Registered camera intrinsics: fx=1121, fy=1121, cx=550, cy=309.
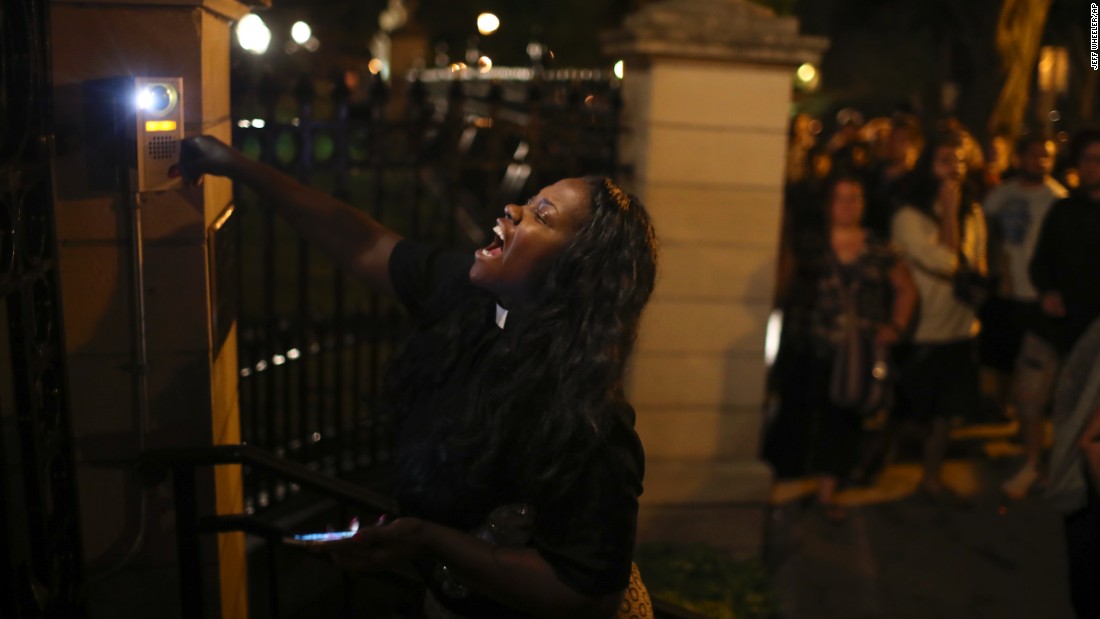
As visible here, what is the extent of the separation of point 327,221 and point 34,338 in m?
0.94

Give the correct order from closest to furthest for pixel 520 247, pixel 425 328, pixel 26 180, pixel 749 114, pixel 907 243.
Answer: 1. pixel 26 180
2. pixel 520 247
3. pixel 425 328
4. pixel 749 114
5. pixel 907 243

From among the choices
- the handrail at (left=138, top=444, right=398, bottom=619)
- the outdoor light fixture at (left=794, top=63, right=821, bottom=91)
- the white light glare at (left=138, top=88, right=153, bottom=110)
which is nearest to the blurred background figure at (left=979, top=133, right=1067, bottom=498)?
the handrail at (left=138, top=444, right=398, bottom=619)

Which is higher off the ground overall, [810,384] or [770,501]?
[810,384]

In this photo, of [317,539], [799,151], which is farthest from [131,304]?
[799,151]

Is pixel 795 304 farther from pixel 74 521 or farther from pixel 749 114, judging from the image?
pixel 74 521

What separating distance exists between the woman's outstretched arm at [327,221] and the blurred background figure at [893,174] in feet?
14.2

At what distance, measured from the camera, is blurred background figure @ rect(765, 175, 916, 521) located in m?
5.96

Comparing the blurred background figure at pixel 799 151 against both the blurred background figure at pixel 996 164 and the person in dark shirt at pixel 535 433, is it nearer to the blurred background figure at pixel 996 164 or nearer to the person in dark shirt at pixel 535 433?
the blurred background figure at pixel 996 164

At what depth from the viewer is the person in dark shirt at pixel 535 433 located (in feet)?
7.10

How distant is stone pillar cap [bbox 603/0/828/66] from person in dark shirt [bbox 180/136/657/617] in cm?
297

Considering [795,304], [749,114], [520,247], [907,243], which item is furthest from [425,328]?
[907,243]

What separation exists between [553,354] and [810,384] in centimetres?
413

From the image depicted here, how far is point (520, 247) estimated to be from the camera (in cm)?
240

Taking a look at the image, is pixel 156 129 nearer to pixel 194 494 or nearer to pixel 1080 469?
pixel 194 494
